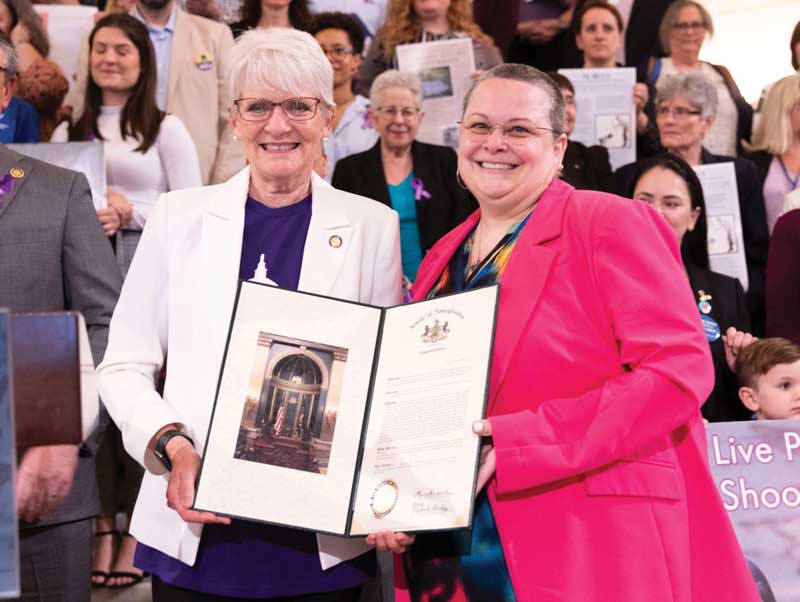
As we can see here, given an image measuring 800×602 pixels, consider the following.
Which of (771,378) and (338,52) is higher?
(338,52)

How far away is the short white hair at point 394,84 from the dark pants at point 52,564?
3065mm

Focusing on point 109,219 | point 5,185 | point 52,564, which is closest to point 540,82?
point 5,185

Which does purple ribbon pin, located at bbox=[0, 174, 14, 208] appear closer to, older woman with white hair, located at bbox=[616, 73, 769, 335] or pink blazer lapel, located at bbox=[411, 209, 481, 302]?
pink blazer lapel, located at bbox=[411, 209, 481, 302]

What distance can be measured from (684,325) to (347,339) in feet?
2.22

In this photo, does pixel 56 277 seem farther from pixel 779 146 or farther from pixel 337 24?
pixel 779 146

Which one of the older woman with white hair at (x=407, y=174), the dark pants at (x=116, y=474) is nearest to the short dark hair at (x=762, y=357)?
the older woman with white hair at (x=407, y=174)

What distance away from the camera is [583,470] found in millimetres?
2049

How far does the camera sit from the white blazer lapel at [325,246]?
7.74ft

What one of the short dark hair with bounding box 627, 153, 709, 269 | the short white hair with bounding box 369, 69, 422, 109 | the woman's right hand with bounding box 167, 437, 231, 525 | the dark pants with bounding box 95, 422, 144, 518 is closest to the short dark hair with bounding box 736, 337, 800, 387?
the short dark hair with bounding box 627, 153, 709, 269

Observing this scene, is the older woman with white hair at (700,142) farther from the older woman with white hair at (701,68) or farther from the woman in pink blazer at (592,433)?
the woman in pink blazer at (592,433)

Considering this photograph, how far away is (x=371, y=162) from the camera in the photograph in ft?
16.4

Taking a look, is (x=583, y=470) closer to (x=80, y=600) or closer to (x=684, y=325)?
(x=684, y=325)

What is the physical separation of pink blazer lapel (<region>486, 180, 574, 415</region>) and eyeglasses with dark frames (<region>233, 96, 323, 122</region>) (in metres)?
0.56

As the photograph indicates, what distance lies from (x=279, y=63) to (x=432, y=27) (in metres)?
3.52
